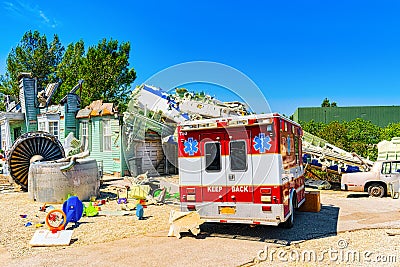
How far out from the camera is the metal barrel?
15.8m

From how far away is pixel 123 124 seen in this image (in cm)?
2006

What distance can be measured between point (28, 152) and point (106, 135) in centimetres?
525

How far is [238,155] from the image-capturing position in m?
7.79

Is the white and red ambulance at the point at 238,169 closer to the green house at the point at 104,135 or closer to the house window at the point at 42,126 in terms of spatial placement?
the green house at the point at 104,135

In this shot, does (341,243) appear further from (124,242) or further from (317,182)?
(317,182)

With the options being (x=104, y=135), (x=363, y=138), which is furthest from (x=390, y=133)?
(x=104, y=135)

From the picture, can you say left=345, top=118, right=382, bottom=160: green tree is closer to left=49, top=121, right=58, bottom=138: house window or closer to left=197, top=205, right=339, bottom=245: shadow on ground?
left=197, top=205, right=339, bottom=245: shadow on ground

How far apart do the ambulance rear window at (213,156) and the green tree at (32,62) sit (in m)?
37.0

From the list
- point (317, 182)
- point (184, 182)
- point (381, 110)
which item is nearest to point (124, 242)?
point (184, 182)

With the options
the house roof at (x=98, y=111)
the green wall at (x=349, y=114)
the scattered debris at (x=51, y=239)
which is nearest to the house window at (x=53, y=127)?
the house roof at (x=98, y=111)

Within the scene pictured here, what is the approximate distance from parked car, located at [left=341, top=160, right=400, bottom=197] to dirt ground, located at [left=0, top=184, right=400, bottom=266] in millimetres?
4269

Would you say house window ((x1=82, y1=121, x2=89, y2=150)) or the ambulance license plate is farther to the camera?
house window ((x1=82, y1=121, x2=89, y2=150))

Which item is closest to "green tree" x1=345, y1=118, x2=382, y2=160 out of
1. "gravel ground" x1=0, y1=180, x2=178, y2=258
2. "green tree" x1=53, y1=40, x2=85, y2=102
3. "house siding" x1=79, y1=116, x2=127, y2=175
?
"house siding" x1=79, y1=116, x2=127, y2=175

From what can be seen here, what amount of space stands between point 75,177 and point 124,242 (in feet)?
19.1
